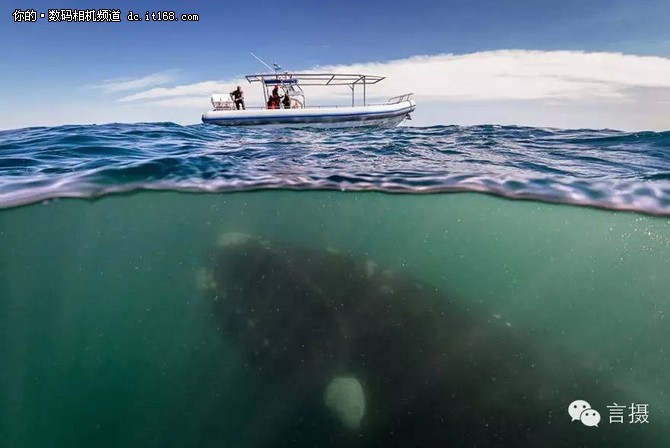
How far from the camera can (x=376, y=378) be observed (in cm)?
723

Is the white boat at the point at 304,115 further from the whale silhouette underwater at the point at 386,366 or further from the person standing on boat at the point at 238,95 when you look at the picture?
the whale silhouette underwater at the point at 386,366

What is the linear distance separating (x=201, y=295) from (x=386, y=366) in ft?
15.0

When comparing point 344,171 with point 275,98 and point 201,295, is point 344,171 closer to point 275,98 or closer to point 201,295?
point 201,295

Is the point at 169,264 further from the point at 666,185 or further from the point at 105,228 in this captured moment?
the point at 666,185

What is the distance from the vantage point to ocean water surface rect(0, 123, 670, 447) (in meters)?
6.82

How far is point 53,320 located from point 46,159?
532 cm

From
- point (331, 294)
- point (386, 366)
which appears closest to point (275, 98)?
point (331, 294)

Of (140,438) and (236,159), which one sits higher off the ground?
(236,159)

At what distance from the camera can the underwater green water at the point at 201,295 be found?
739 centimetres

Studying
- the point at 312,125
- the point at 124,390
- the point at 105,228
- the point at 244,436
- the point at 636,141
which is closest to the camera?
the point at 244,436

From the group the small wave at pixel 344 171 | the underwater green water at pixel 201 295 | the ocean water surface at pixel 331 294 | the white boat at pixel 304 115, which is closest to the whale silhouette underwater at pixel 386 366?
the ocean water surface at pixel 331 294

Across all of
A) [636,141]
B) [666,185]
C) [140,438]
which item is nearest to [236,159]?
[140,438]

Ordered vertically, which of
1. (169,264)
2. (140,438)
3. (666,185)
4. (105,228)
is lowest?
(140,438)

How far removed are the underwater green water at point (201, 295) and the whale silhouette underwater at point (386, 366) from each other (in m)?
0.34
